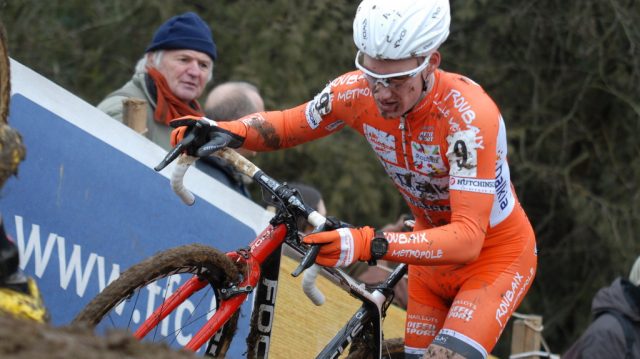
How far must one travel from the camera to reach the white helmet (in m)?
4.80

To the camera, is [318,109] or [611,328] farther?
[611,328]

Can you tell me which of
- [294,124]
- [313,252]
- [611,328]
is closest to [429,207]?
[294,124]

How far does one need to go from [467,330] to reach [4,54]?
96.1 inches

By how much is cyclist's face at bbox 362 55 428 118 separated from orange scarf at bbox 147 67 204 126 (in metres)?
2.34

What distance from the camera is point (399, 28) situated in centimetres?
481

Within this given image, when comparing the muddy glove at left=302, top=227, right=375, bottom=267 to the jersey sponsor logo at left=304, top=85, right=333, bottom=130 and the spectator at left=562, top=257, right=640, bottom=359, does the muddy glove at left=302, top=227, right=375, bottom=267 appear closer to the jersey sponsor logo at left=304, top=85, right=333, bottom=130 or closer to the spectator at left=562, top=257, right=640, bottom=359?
the jersey sponsor logo at left=304, top=85, right=333, bottom=130

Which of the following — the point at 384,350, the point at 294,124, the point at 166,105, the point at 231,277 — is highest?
the point at 166,105

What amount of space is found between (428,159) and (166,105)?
2.44 m

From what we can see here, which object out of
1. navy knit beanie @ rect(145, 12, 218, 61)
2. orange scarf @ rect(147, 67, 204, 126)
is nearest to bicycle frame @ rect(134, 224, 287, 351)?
orange scarf @ rect(147, 67, 204, 126)

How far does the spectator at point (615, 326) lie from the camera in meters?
5.82

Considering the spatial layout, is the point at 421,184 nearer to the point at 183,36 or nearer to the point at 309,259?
the point at 309,259

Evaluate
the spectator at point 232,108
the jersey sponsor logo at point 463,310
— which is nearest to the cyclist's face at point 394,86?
the jersey sponsor logo at point 463,310

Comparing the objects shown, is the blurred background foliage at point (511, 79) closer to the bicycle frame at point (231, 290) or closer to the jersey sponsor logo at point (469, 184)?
the bicycle frame at point (231, 290)

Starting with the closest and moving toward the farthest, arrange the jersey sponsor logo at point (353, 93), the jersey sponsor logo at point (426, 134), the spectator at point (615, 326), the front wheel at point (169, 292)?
the front wheel at point (169, 292) < the jersey sponsor logo at point (426, 134) < the jersey sponsor logo at point (353, 93) < the spectator at point (615, 326)
